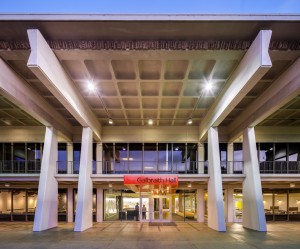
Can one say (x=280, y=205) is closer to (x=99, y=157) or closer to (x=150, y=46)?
(x=99, y=157)

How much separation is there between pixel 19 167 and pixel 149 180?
32.8ft

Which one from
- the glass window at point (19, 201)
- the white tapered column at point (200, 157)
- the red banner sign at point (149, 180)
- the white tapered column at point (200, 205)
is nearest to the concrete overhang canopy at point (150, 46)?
the red banner sign at point (149, 180)

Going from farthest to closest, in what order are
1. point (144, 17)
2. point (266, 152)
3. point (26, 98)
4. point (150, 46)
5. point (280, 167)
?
point (266, 152)
point (280, 167)
point (26, 98)
point (150, 46)
point (144, 17)

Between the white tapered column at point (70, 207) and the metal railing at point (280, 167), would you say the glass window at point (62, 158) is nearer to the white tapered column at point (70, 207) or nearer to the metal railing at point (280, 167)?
the white tapered column at point (70, 207)

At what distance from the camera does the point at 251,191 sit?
18.8 metres

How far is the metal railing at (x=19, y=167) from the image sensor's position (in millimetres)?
23281

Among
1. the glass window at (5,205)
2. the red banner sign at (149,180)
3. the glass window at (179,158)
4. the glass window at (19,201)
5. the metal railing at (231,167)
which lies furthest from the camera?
the glass window at (179,158)

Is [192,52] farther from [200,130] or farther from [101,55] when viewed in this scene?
[200,130]

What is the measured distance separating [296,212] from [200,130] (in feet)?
31.0

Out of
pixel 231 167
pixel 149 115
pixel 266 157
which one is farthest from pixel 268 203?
pixel 149 115

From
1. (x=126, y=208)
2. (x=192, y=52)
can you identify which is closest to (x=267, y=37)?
(x=192, y=52)

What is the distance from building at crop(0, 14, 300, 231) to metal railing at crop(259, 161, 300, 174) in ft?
0.27

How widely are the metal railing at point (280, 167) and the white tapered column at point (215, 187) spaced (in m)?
5.53

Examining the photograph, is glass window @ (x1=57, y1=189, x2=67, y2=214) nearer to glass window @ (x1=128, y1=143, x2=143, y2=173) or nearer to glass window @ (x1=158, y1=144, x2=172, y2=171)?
glass window @ (x1=128, y1=143, x2=143, y2=173)
